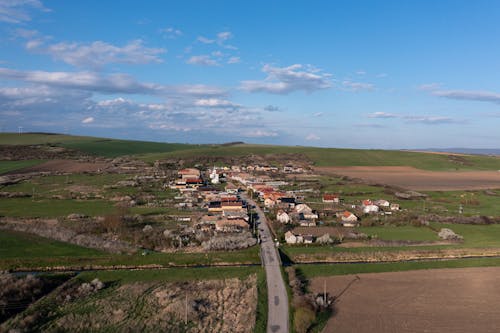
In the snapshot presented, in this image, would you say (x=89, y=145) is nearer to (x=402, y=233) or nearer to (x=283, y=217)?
(x=283, y=217)

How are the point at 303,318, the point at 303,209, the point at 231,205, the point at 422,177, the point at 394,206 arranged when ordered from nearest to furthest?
the point at 303,318
the point at 303,209
the point at 231,205
the point at 394,206
the point at 422,177

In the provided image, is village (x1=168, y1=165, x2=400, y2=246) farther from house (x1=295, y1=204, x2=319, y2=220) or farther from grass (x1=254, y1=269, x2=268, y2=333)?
grass (x1=254, y1=269, x2=268, y2=333)

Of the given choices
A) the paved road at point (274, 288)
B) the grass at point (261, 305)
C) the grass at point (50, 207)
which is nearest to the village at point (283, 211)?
the paved road at point (274, 288)

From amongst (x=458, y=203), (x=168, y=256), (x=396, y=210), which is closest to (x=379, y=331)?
(x=168, y=256)

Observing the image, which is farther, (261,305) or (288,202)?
(288,202)

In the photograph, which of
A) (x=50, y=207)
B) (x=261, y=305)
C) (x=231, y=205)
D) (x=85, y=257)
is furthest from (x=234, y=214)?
(x=50, y=207)

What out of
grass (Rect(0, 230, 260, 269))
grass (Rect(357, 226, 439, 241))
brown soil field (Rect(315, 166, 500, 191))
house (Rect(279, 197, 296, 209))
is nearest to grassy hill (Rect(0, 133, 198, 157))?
brown soil field (Rect(315, 166, 500, 191))

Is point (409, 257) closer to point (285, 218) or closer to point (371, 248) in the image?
point (371, 248)
